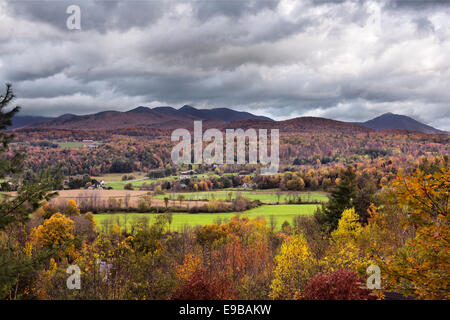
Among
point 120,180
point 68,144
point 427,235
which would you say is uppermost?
point 68,144

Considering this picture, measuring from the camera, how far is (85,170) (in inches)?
4542

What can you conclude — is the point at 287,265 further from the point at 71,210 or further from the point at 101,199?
the point at 101,199

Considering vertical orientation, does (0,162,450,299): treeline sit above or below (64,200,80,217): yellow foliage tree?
above

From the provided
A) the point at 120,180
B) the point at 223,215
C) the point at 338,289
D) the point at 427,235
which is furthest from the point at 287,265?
the point at 120,180

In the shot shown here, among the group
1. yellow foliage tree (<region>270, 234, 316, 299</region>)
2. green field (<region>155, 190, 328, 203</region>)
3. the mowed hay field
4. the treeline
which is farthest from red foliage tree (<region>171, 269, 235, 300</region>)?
green field (<region>155, 190, 328, 203</region>)

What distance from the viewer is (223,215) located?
76000 millimetres

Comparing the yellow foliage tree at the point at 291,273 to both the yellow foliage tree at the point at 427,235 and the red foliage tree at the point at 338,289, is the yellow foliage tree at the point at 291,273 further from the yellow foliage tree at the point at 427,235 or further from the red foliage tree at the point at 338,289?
the yellow foliage tree at the point at 427,235

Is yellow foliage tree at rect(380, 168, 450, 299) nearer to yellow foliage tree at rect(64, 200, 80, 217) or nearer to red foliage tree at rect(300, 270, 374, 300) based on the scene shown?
red foliage tree at rect(300, 270, 374, 300)

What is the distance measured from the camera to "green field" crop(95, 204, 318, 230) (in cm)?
6772

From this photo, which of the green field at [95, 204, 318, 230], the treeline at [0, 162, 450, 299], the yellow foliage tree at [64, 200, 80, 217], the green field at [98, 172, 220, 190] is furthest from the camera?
the green field at [98, 172, 220, 190]

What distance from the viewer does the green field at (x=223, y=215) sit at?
67.7 metres

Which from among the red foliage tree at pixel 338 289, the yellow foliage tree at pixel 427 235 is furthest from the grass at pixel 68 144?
the yellow foliage tree at pixel 427 235
